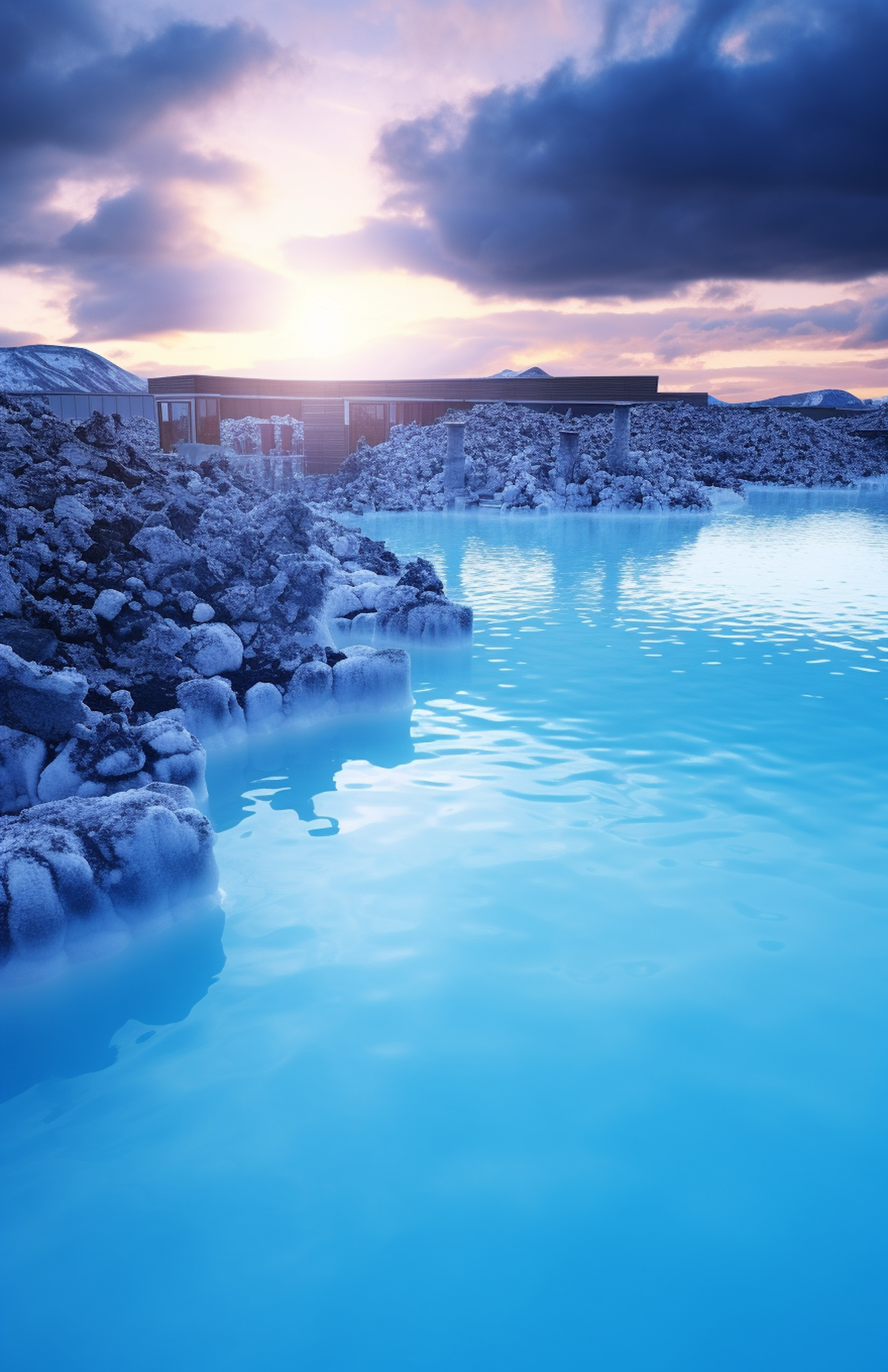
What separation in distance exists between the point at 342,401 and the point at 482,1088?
48.8m

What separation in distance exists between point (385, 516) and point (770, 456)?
100 feet

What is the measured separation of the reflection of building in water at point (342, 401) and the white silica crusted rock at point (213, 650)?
3724 centimetres

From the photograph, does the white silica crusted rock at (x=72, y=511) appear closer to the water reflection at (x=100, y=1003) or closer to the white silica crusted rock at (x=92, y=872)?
the white silica crusted rock at (x=92, y=872)

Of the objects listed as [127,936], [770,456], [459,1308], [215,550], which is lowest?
[459,1308]

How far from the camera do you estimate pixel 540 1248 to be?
294 cm

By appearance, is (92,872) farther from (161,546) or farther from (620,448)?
(620,448)

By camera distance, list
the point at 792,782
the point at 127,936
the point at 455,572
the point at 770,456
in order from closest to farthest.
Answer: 1. the point at 127,936
2. the point at 792,782
3. the point at 455,572
4. the point at 770,456

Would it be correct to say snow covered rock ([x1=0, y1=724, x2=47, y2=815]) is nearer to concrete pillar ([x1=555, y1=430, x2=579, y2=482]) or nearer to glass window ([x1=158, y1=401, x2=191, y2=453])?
concrete pillar ([x1=555, y1=430, x2=579, y2=482])

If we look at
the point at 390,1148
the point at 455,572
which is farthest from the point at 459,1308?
the point at 455,572

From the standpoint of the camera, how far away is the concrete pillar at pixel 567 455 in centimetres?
3111

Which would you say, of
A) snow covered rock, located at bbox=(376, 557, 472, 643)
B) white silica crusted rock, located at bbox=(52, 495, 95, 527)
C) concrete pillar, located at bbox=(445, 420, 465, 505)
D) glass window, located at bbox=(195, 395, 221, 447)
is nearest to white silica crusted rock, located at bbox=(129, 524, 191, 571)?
white silica crusted rock, located at bbox=(52, 495, 95, 527)

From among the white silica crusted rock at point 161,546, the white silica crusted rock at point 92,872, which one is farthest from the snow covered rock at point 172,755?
the white silica crusted rock at point 161,546

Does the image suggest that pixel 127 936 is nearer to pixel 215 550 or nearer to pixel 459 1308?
pixel 459 1308

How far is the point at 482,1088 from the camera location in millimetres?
3654
